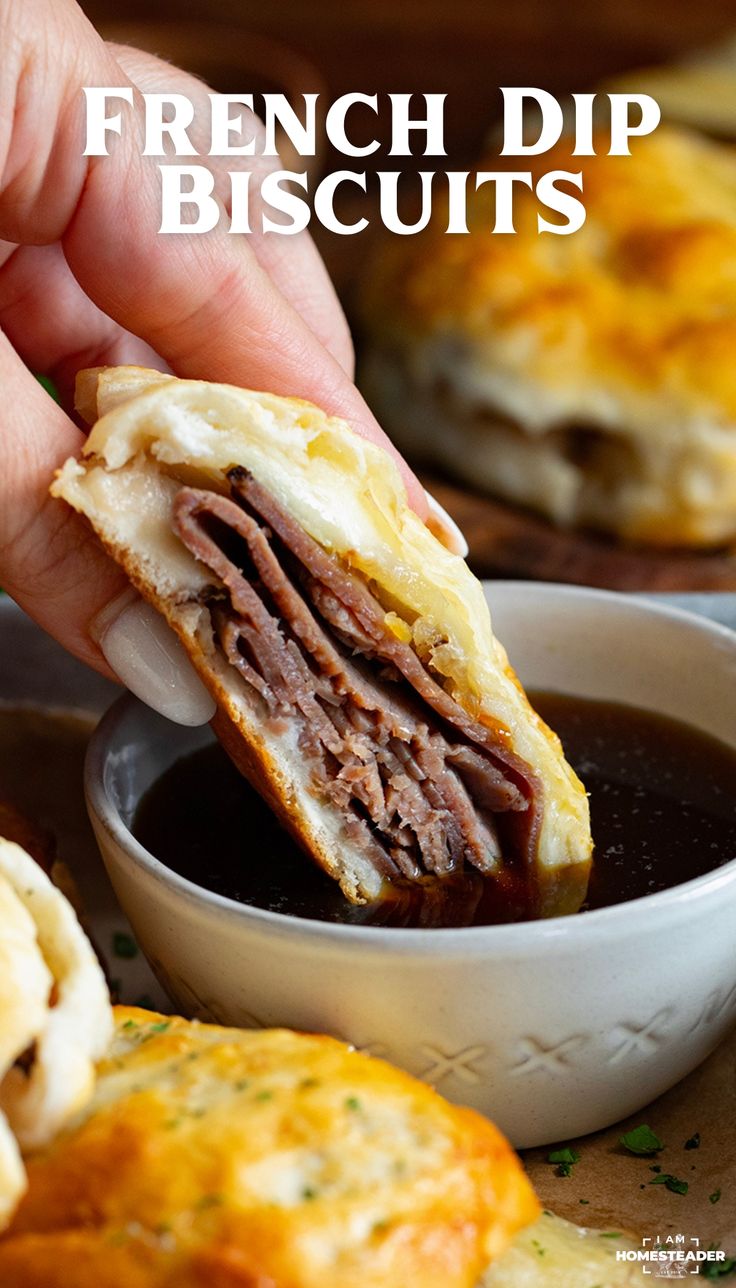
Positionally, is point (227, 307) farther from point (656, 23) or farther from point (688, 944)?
point (656, 23)

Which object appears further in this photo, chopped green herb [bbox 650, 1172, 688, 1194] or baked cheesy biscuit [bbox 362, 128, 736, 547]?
baked cheesy biscuit [bbox 362, 128, 736, 547]

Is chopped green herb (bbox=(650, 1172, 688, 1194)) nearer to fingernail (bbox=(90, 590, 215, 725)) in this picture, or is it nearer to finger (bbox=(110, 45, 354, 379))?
fingernail (bbox=(90, 590, 215, 725))

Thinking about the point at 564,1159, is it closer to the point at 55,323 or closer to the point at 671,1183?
the point at 671,1183

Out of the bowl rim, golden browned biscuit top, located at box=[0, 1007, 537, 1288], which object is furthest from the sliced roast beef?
golden browned biscuit top, located at box=[0, 1007, 537, 1288]

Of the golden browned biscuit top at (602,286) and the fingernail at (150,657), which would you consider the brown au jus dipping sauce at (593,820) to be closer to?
the fingernail at (150,657)

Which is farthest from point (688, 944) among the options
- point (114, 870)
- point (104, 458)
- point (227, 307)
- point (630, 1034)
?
point (227, 307)

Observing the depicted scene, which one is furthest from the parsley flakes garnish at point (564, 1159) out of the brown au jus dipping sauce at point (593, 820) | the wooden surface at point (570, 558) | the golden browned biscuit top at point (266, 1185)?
the wooden surface at point (570, 558)
